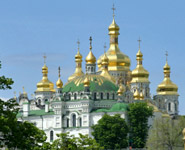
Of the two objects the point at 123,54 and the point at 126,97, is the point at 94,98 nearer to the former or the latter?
the point at 126,97

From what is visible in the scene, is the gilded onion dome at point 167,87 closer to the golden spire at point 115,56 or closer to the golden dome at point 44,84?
the golden spire at point 115,56

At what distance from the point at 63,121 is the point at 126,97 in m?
7.88

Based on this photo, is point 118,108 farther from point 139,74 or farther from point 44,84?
point 44,84

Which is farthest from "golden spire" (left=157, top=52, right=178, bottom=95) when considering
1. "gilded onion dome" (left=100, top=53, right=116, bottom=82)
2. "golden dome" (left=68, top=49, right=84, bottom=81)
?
"golden dome" (left=68, top=49, right=84, bottom=81)

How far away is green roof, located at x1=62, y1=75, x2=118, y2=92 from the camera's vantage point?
86312mm

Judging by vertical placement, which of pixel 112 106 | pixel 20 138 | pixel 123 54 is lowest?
pixel 20 138

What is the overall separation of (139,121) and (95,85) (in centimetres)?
662

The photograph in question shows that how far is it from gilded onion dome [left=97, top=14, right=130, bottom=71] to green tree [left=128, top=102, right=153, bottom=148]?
16.5m

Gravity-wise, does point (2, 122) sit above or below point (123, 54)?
below

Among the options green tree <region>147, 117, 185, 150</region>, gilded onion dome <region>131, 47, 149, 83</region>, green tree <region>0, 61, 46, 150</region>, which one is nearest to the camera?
green tree <region>0, 61, 46, 150</region>

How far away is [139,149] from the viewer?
7950cm

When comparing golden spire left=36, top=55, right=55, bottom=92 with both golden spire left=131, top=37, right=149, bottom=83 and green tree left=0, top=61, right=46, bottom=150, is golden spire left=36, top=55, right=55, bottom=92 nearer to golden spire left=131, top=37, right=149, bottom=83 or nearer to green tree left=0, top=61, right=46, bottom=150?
golden spire left=131, top=37, right=149, bottom=83

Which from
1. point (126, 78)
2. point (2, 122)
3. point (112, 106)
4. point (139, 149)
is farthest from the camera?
point (126, 78)

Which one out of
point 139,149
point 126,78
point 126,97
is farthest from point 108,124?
point 126,78
